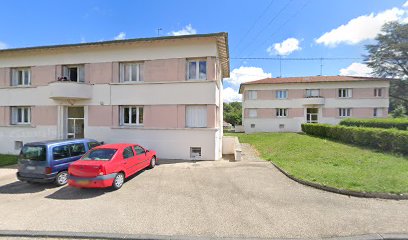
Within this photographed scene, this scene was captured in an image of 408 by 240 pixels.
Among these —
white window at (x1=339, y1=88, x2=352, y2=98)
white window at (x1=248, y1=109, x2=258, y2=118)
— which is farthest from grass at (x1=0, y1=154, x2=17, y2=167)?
white window at (x1=339, y1=88, x2=352, y2=98)

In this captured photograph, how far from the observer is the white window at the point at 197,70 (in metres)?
11.1

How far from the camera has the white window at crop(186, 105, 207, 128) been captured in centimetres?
1106

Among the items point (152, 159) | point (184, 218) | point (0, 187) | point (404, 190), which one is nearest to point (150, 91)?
point (152, 159)

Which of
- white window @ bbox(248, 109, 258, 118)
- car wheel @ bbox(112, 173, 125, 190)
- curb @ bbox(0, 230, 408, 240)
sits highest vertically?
white window @ bbox(248, 109, 258, 118)

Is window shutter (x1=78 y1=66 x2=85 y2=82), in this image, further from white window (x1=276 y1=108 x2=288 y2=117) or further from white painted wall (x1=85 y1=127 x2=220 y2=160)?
white window (x1=276 y1=108 x2=288 y2=117)

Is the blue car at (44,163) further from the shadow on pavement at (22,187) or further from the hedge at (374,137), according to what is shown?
the hedge at (374,137)

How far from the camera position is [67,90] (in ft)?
37.3

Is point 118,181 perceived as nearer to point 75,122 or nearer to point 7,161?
point 75,122

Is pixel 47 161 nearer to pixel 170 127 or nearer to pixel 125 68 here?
pixel 170 127

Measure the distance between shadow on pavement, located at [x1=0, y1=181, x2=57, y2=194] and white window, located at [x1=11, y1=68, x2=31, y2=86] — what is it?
28.5 feet

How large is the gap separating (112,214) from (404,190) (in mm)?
7541

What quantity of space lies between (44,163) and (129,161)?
2.66 meters

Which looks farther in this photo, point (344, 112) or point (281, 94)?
point (281, 94)

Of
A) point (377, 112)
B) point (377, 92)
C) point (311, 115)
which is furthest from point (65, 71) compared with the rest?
point (377, 112)
